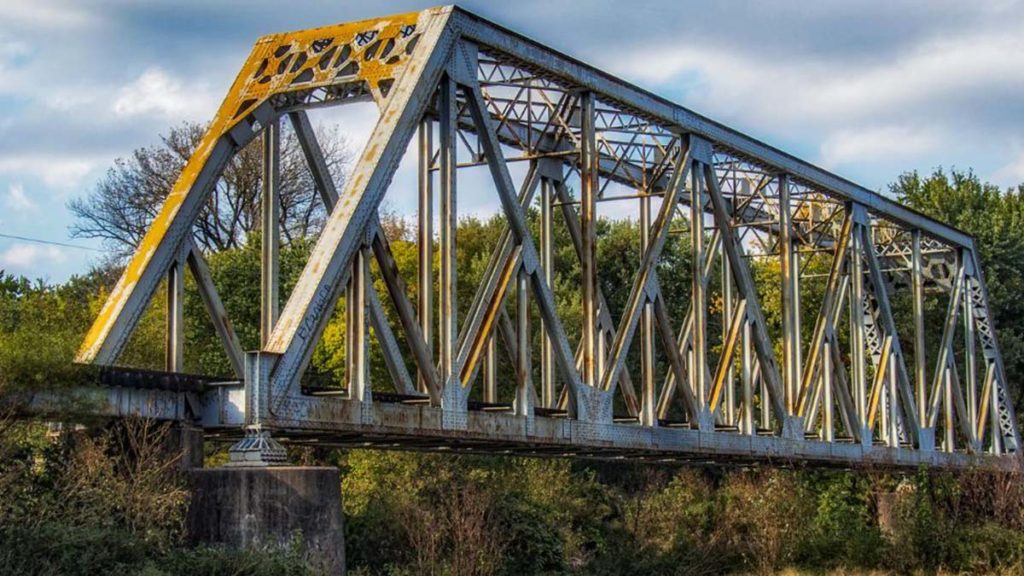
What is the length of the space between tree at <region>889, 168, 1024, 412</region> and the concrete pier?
47742 millimetres

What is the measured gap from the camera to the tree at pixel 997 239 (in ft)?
220

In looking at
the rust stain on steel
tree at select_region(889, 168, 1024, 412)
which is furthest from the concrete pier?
tree at select_region(889, 168, 1024, 412)

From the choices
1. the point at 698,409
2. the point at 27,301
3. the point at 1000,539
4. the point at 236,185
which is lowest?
the point at 1000,539

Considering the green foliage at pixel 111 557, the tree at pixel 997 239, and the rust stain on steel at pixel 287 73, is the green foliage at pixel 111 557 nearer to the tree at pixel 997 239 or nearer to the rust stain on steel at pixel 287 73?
the rust stain on steel at pixel 287 73

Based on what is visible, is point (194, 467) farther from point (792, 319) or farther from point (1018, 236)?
point (1018, 236)

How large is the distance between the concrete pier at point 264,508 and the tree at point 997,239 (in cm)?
4774

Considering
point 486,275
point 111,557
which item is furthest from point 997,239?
point 111,557

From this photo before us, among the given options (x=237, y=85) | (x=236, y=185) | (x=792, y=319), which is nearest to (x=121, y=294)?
(x=237, y=85)

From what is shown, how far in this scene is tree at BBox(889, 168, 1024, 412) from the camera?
6712cm

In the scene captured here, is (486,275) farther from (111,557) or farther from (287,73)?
(111,557)

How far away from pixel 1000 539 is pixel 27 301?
28048mm

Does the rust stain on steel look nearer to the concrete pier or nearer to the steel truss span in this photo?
the steel truss span

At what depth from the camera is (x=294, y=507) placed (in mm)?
21922

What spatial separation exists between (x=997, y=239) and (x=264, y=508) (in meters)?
51.0
